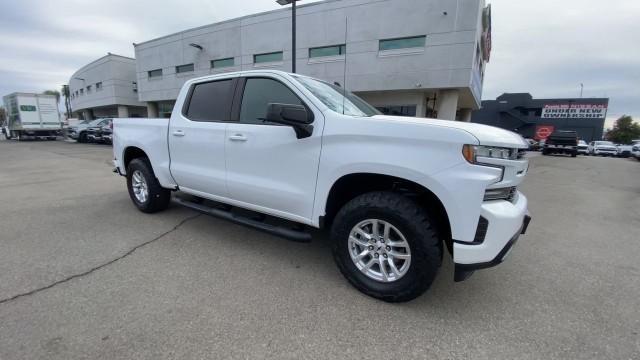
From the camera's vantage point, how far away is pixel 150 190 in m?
4.35

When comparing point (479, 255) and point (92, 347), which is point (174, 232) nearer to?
point (92, 347)

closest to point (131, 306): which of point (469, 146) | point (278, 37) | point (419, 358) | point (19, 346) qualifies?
point (19, 346)

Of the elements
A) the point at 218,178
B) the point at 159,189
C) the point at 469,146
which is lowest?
the point at 159,189

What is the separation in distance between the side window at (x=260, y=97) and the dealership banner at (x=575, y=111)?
55.2 metres

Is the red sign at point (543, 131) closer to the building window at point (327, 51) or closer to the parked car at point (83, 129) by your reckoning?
the building window at point (327, 51)

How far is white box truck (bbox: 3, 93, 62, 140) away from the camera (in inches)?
861

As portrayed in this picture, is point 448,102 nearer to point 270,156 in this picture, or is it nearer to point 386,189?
point 386,189

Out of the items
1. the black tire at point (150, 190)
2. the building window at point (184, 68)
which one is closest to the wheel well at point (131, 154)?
the black tire at point (150, 190)

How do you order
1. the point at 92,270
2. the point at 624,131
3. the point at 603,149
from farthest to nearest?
Result: the point at 624,131, the point at 603,149, the point at 92,270

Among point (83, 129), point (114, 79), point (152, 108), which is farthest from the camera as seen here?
point (114, 79)

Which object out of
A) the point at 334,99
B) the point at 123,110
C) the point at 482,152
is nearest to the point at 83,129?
the point at 123,110

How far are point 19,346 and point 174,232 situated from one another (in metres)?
2.02

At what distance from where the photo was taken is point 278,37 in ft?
66.0

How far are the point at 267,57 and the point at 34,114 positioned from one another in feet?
59.9
